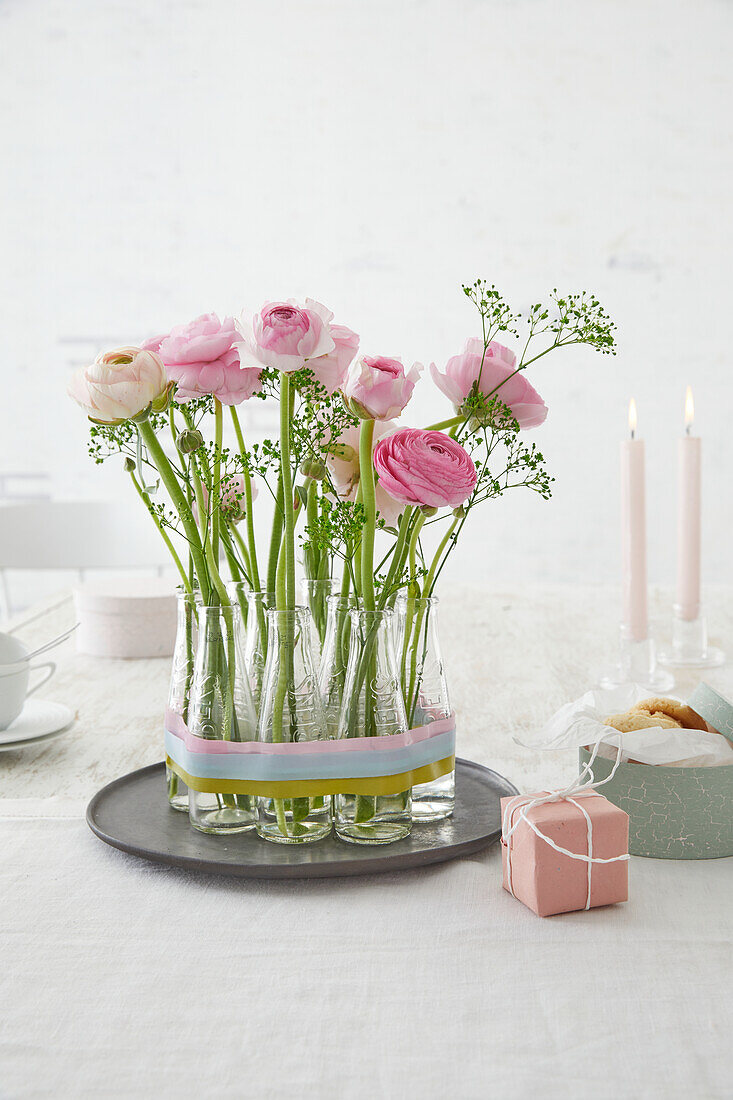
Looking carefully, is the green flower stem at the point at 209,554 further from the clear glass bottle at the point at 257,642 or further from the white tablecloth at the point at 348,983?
the white tablecloth at the point at 348,983

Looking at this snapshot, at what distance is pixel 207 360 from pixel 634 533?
638 millimetres

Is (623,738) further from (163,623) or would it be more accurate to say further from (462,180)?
(462,180)

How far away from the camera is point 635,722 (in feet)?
2.30

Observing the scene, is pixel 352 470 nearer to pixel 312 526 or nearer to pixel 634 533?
pixel 312 526

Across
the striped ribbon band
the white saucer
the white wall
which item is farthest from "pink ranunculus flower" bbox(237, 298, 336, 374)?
the white wall

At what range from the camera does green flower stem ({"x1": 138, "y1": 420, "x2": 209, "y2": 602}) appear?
26.2 inches

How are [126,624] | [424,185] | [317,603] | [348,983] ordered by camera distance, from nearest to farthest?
[348,983] < [317,603] < [126,624] < [424,185]

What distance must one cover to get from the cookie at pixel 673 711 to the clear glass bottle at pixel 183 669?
1.09ft

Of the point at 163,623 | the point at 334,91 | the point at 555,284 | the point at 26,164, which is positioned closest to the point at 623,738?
the point at 163,623

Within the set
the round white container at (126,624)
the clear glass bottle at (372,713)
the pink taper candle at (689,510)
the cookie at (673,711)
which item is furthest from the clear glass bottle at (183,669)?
the pink taper candle at (689,510)

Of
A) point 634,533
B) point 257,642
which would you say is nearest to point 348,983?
point 257,642

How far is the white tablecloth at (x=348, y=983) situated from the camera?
0.45 m

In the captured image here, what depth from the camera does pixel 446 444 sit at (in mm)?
605

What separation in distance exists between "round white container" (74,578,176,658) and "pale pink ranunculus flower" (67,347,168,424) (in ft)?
2.11
